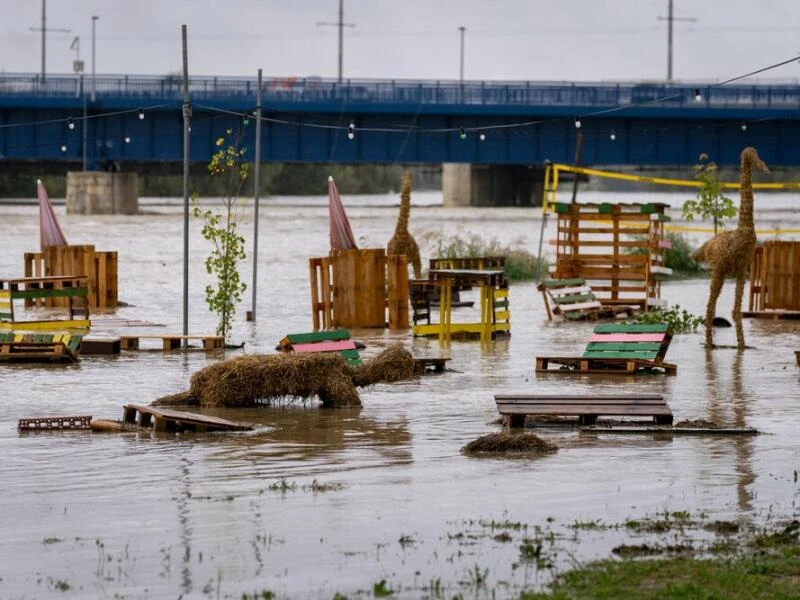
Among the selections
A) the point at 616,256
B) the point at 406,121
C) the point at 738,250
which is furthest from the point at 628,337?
the point at 406,121

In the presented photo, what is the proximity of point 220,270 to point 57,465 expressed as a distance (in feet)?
43.4

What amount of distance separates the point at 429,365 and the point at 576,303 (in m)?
9.97

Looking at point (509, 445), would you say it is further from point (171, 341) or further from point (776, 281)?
point (776, 281)

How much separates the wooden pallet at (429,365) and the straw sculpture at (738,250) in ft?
17.1

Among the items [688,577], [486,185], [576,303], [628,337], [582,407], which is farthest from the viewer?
[486,185]

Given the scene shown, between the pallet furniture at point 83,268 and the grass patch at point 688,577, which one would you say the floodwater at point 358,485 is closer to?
the grass patch at point 688,577

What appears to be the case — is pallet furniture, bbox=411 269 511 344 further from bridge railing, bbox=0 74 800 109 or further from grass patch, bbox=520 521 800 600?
bridge railing, bbox=0 74 800 109

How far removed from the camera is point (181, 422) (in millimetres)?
16688

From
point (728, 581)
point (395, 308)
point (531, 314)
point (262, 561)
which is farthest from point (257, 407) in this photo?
point (531, 314)

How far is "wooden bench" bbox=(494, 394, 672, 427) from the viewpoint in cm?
1666

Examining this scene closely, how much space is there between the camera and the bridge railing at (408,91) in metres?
86.1

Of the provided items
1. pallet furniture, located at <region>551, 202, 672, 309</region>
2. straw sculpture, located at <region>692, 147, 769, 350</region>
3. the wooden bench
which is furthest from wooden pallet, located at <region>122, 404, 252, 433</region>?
pallet furniture, located at <region>551, 202, 672, 309</region>

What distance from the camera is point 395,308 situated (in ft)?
98.1

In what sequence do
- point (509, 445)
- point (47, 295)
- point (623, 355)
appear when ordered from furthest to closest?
point (47, 295) → point (623, 355) → point (509, 445)
